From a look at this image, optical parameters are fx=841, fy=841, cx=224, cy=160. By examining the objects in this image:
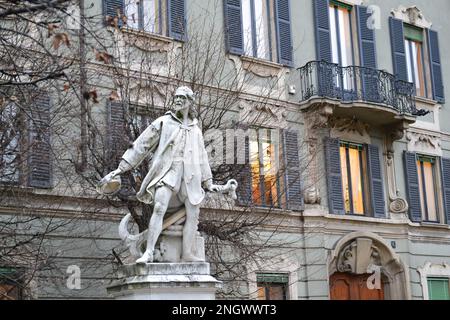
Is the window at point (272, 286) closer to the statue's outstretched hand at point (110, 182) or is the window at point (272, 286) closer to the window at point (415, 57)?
the window at point (415, 57)

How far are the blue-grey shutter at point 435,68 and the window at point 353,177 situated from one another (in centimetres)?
384

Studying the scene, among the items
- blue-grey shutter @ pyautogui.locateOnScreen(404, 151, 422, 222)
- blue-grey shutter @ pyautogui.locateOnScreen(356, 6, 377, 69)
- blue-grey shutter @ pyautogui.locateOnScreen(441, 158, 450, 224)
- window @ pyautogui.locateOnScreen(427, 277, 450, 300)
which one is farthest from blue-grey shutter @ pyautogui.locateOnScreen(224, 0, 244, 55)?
window @ pyautogui.locateOnScreen(427, 277, 450, 300)

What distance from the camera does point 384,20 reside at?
2294 cm

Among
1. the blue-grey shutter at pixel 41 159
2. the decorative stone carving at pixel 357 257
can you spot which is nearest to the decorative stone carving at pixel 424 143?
the decorative stone carving at pixel 357 257

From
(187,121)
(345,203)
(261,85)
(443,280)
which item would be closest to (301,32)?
(261,85)

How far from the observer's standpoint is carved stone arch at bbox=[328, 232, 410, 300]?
782 inches

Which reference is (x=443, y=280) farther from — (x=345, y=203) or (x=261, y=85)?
(x=261, y=85)

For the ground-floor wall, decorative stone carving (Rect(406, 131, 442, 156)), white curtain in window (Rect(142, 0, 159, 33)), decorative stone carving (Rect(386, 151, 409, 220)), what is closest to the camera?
white curtain in window (Rect(142, 0, 159, 33))

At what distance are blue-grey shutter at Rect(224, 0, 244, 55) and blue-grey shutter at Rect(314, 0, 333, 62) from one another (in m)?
2.54

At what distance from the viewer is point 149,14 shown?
17797mm

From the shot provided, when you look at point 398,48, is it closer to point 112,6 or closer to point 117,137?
point 112,6

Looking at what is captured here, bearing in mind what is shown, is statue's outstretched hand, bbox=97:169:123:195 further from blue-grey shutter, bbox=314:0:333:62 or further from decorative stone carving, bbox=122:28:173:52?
blue-grey shutter, bbox=314:0:333:62

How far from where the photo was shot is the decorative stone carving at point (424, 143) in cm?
2258
